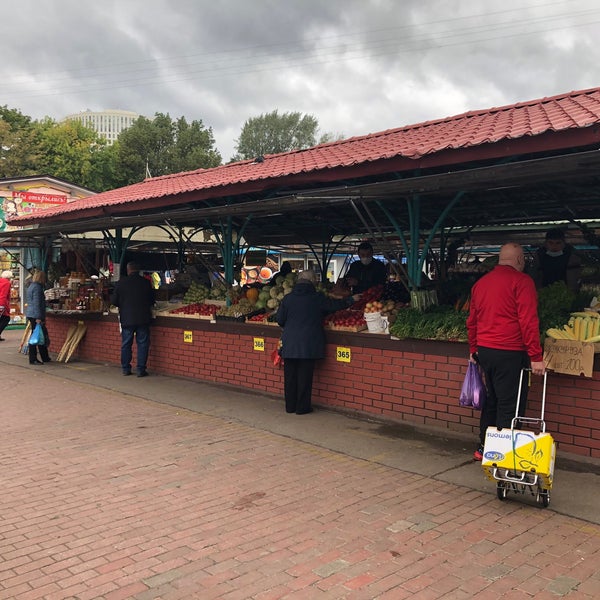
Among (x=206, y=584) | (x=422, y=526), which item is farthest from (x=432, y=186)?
(x=206, y=584)

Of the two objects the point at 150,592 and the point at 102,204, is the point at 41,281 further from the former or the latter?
the point at 150,592

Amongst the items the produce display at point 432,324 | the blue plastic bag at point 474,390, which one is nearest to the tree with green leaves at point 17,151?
the produce display at point 432,324

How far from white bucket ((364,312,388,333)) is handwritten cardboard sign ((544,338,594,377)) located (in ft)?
6.34

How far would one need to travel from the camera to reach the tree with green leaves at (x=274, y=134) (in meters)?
59.0

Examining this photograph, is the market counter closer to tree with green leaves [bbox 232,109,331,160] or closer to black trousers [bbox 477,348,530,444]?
black trousers [bbox 477,348,530,444]

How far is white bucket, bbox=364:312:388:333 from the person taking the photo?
655 centimetres

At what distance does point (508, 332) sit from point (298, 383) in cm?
315

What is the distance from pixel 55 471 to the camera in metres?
4.97

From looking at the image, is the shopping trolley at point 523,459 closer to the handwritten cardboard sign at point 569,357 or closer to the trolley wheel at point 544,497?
the trolley wheel at point 544,497

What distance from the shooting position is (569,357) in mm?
4895

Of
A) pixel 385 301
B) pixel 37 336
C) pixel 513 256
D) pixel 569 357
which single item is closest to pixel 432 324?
pixel 385 301

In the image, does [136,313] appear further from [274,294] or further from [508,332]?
[508,332]

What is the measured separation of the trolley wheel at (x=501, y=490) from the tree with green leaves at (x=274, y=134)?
56.9 metres

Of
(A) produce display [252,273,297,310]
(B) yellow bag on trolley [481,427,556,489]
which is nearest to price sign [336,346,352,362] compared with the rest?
(A) produce display [252,273,297,310]
